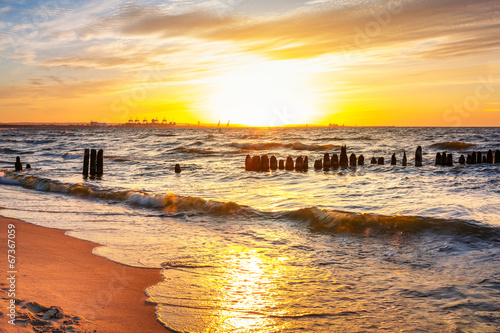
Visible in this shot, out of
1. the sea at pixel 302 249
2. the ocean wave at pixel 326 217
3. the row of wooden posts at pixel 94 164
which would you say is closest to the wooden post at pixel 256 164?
the row of wooden posts at pixel 94 164

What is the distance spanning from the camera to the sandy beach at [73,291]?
391cm

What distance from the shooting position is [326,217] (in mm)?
9859

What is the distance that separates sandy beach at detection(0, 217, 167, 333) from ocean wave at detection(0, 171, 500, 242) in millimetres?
4602

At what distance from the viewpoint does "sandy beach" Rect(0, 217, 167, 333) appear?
391cm

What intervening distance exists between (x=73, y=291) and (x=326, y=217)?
663 centimetres

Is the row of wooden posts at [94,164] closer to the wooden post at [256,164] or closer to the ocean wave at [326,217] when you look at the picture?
the ocean wave at [326,217]

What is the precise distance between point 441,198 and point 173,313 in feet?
36.9

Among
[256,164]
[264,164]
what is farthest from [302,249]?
[256,164]

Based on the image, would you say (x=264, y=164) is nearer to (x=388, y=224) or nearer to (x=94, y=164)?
(x=94, y=164)

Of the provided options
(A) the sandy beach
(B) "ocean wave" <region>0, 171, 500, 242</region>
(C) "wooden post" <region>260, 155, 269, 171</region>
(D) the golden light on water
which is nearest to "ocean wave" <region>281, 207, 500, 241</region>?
(B) "ocean wave" <region>0, 171, 500, 242</region>

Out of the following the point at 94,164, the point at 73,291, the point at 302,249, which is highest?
the point at 94,164

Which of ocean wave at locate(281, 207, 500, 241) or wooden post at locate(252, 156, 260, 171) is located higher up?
wooden post at locate(252, 156, 260, 171)

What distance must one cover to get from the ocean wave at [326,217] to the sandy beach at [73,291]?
15.1 feet

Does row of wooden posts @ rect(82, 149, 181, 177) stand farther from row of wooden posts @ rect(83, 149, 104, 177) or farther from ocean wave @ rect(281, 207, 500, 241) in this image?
ocean wave @ rect(281, 207, 500, 241)
